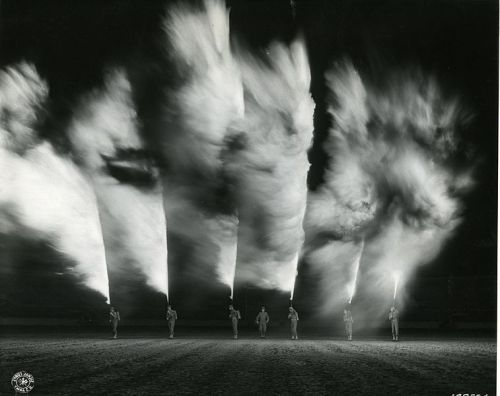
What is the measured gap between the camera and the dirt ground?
587 centimetres

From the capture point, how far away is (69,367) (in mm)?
7199

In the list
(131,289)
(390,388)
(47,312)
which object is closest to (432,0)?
(390,388)

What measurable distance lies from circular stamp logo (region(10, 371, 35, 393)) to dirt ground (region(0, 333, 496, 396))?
0.09 metres

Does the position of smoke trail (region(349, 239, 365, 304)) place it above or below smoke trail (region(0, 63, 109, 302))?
below

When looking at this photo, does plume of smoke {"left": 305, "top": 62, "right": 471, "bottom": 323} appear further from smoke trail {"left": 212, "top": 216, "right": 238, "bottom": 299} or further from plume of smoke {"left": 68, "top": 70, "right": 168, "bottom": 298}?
plume of smoke {"left": 68, "top": 70, "right": 168, "bottom": 298}

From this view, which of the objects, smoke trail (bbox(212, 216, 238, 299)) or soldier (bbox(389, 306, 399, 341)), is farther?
smoke trail (bbox(212, 216, 238, 299))

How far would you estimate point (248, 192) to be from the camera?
47.6 feet

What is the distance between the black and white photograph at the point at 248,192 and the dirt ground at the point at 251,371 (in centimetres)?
5

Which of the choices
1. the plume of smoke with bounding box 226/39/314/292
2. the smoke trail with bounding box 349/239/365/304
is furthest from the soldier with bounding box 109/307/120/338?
the smoke trail with bounding box 349/239/365/304

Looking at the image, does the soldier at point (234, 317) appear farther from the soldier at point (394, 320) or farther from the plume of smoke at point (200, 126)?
the soldier at point (394, 320)

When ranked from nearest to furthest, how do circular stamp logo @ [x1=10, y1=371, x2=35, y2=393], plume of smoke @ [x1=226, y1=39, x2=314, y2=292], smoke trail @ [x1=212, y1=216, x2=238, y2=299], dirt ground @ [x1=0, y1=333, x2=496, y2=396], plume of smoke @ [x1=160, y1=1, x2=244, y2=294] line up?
dirt ground @ [x1=0, y1=333, x2=496, y2=396] → circular stamp logo @ [x1=10, y1=371, x2=35, y2=393] → plume of smoke @ [x1=160, y1=1, x2=244, y2=294] → plume of smoke @ [x1=226, y1=39, x2=314, y2=292] → smoke trail @ [x1=212, y1=216, x2=238, y2=299]

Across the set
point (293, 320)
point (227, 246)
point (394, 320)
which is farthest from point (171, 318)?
point (394, 320)

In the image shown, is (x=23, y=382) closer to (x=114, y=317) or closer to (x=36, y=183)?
(x=36, y=183)

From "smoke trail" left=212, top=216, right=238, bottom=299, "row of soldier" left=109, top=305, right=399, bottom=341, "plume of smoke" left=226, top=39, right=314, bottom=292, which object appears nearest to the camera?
"plume of smoke" left=226, top=39, right=314, bottom=292
